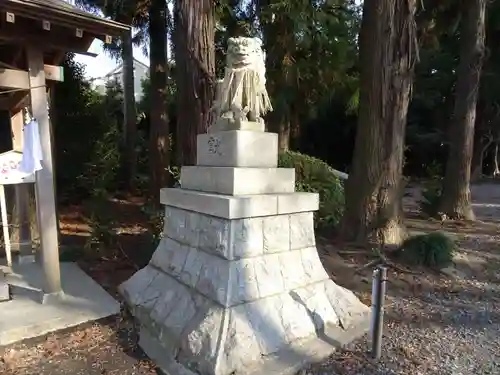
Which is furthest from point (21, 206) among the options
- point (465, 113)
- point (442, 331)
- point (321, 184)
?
point (465, 113)

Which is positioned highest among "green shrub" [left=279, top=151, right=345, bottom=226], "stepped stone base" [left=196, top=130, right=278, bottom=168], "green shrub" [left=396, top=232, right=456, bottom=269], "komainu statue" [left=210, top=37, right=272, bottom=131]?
"komainu statue" [left=210, top=37, right=272, bottom=131]

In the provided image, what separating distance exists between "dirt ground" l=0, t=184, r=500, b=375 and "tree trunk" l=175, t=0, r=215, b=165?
1756mm

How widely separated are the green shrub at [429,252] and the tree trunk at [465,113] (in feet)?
12.5

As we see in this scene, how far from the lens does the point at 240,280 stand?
112 inches

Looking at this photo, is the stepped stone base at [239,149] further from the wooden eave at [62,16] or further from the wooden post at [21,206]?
the wooden post at [21,206]

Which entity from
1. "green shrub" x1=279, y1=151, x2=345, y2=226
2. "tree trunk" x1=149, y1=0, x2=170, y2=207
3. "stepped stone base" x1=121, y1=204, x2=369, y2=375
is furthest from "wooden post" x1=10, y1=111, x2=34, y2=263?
"tree trunk" x1=149, y1=0, x2=170, y2=207

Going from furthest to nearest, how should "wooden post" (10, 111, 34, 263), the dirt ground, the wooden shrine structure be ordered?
"wooden post" (10, 111, 34, 263) → the wooden shrine structure → the dirt ground

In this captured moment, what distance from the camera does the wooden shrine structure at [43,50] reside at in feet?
11.0

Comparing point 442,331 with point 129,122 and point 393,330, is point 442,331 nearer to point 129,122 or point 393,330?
point 393,330

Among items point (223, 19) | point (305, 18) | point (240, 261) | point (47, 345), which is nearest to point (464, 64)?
point (305, 18)

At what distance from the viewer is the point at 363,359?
2814mm

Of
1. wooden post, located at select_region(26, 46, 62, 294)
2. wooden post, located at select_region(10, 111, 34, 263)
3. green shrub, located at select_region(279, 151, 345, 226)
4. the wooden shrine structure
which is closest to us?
the wooden shrine structure

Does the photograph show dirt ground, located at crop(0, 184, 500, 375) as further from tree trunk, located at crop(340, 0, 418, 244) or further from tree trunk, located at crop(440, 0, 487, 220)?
tree trunk, located at crop(440, 0, 487, 220)

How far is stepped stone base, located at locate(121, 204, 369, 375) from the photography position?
2.67 m
